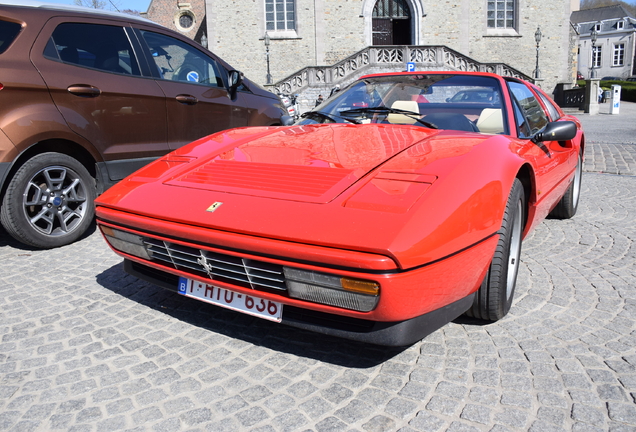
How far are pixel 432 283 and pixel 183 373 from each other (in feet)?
3.70

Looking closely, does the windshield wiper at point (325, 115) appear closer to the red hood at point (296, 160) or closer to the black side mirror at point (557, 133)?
the red hood at point (296, 160)

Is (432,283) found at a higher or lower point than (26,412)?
higher

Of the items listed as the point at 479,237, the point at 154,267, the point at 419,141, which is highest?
the point at 419,141

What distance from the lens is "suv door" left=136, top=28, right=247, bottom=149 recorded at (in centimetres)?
481

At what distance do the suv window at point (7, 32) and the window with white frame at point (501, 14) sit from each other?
3020 cm

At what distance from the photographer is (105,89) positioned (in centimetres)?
427

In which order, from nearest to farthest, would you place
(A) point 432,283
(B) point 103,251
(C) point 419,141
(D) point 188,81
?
(A) point 432,283 < (C) point 419,141 < (B) point 103,251 < (D) point 188,81

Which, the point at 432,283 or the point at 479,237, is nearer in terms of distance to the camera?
the point at 432,283

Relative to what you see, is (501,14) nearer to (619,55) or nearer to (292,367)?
(292,367)

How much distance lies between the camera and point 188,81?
5.05 m

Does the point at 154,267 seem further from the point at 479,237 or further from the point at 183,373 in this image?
the point at 479,237

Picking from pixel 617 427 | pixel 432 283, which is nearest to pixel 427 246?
pixel 432 283

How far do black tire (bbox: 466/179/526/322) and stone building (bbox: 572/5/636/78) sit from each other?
236ft

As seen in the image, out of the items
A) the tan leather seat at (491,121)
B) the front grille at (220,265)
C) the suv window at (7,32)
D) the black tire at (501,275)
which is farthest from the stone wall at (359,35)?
the front grille at (220,265)
